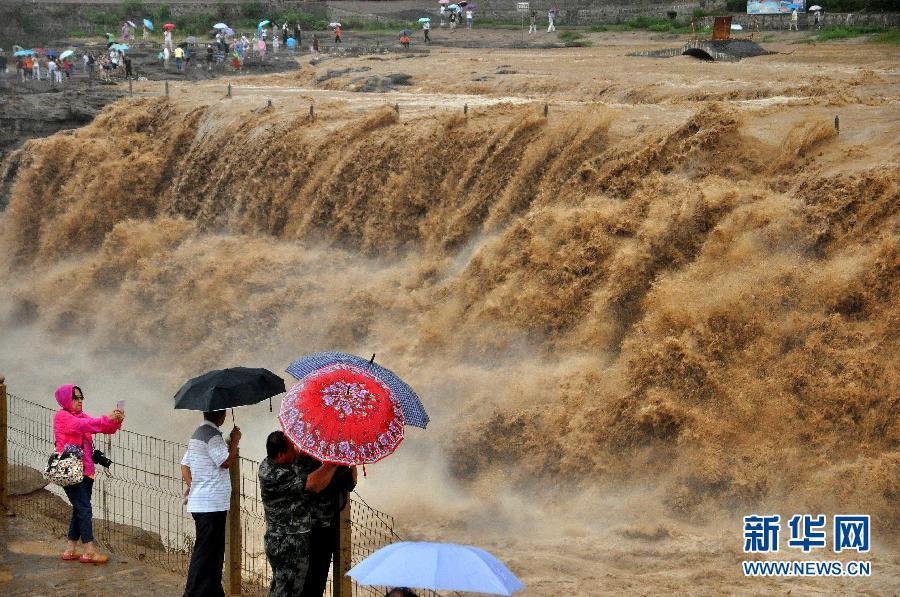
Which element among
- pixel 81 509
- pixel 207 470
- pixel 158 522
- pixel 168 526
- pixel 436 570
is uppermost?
pixel 436 570

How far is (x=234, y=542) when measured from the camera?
646 centimetres

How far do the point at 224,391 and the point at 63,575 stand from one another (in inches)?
A: 78.6

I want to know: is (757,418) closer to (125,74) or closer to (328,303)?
(328,303)

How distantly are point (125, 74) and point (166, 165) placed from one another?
10901mm

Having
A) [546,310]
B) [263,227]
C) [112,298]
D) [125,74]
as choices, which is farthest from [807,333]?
[125,74]

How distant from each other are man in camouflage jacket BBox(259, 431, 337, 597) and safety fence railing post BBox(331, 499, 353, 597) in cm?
16

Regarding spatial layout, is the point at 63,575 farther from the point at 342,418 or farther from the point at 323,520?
the point at 342,418

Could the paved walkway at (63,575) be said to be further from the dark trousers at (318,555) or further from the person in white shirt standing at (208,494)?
the dark trousers at (318,555)

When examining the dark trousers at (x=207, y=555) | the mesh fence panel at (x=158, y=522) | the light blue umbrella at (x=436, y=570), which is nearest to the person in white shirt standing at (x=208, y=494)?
the dark trousers at (x=207, y=555)

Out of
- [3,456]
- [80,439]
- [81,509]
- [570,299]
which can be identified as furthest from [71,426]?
[570,299]

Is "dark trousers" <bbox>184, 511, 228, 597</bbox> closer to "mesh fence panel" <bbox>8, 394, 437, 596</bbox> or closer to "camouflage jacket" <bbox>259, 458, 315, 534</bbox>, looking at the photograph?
"mesh fence panel" <bbox>8, 394, 437, 596</bbox>

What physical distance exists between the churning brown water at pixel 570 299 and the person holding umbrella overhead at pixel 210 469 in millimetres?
2935

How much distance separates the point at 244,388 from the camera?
6109mm

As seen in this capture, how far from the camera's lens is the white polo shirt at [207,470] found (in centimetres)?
612
